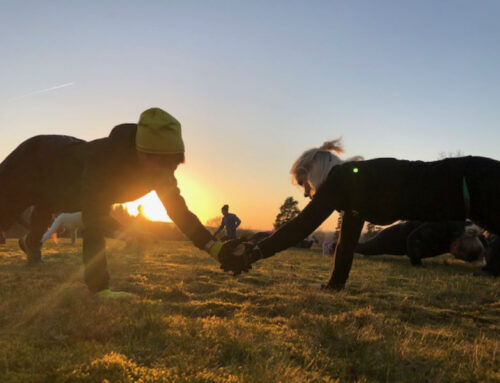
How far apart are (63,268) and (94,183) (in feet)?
10.3

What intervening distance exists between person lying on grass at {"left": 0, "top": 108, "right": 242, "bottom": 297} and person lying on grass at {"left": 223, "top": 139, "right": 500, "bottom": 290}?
2.66ft

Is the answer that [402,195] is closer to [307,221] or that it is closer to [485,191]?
[485,191]

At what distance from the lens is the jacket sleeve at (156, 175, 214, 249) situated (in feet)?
12.9

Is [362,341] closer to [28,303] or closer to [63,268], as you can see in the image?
[28,303]

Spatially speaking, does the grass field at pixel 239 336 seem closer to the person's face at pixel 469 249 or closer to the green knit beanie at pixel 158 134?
the green knit beanie at pixel 158 134

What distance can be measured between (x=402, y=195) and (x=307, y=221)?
94cm

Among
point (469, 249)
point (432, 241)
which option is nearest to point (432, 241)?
point (432, 241)

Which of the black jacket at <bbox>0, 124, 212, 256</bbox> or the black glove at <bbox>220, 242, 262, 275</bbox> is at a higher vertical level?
the black jacket at <bbox>0, 124, 212, 256</bbox>

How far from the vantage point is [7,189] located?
4.15 m

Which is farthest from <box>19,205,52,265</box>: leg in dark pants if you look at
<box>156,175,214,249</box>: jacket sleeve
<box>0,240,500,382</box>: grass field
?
<box>156,175,214,249</box>: jacket sleeve

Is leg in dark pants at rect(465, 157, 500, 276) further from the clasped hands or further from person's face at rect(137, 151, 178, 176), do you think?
person's face at rect(137, 151, 178, 176)

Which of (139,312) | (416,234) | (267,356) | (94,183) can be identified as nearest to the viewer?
(267,356)

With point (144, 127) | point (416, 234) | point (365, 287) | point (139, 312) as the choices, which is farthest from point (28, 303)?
point (416, 234)

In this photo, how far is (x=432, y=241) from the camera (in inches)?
347
